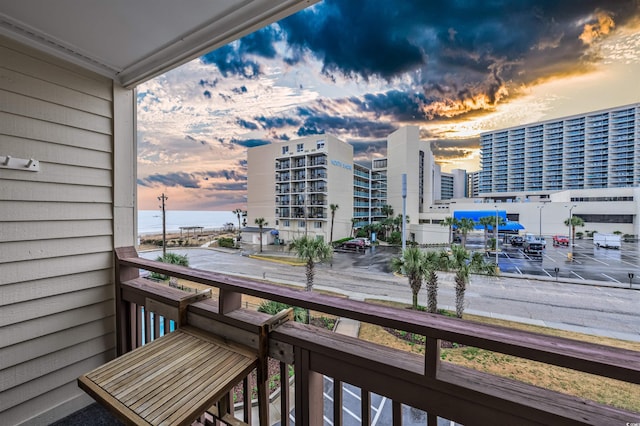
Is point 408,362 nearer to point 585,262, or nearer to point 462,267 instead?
point 585,262

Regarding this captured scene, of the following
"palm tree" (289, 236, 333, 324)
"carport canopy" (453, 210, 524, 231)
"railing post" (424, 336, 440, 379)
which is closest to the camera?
"railing post" (424, 336, 440, 379)

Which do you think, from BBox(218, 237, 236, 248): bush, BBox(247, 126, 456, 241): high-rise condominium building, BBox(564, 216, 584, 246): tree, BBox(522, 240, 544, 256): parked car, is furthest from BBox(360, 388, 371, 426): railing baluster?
BBox(247, 126, 456, 241): high-rise condominium building

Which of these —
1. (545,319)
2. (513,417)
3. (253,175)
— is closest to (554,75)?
(545,319)

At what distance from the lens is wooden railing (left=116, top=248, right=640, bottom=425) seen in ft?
1.29

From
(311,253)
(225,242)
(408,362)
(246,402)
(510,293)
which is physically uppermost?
(408,362)

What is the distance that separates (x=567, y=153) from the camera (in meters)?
2.44

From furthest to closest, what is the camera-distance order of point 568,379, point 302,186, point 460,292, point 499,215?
point 302,186, point 460,292, point 499,215, point 568,379

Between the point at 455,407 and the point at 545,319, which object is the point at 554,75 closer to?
the point at 545,319

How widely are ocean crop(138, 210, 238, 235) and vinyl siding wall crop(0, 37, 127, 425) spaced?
20 centimetres

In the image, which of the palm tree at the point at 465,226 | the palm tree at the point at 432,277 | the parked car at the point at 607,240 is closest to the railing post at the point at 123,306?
the parked car at the point at 607,240

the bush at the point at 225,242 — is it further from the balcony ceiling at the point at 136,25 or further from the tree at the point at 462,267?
the tree at the point at 462,267

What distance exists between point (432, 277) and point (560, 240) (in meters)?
1.99

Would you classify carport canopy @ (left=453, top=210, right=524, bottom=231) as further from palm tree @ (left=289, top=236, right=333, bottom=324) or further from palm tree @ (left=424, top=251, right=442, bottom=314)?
palm tree @ (left=289, top=236, right=333, bottom=324)

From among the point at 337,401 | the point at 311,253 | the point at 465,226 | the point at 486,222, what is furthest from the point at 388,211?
the point at 337,401
